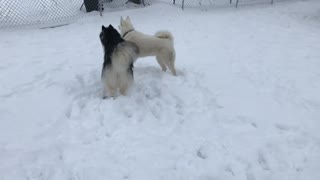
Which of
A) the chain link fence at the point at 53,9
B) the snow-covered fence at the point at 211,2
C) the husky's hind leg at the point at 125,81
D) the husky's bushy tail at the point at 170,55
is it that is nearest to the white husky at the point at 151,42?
the husky's bushy tail at the point at 170,55

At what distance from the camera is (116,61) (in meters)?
5.07

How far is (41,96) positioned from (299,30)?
681 centimetres

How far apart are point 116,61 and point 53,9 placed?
6258 mm

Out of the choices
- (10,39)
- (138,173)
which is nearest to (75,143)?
(138,173)

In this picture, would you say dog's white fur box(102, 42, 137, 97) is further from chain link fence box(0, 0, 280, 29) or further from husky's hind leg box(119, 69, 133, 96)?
chain link fence box(0, 0, 280, 29)

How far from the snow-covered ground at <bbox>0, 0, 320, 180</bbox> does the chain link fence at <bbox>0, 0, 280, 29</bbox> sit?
1534 millimetres

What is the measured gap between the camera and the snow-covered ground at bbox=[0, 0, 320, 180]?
3.95m

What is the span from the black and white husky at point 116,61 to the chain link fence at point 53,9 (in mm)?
5013

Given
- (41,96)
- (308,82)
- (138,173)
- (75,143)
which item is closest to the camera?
(138,173)

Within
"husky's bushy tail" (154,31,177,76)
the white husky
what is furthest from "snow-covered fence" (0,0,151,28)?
"husky's bushy tail" (154,31,177,76)

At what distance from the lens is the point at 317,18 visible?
417 inches

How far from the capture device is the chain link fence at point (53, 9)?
380 inches

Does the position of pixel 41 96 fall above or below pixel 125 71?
below

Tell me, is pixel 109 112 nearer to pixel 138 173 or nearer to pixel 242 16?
pixel 138 173
